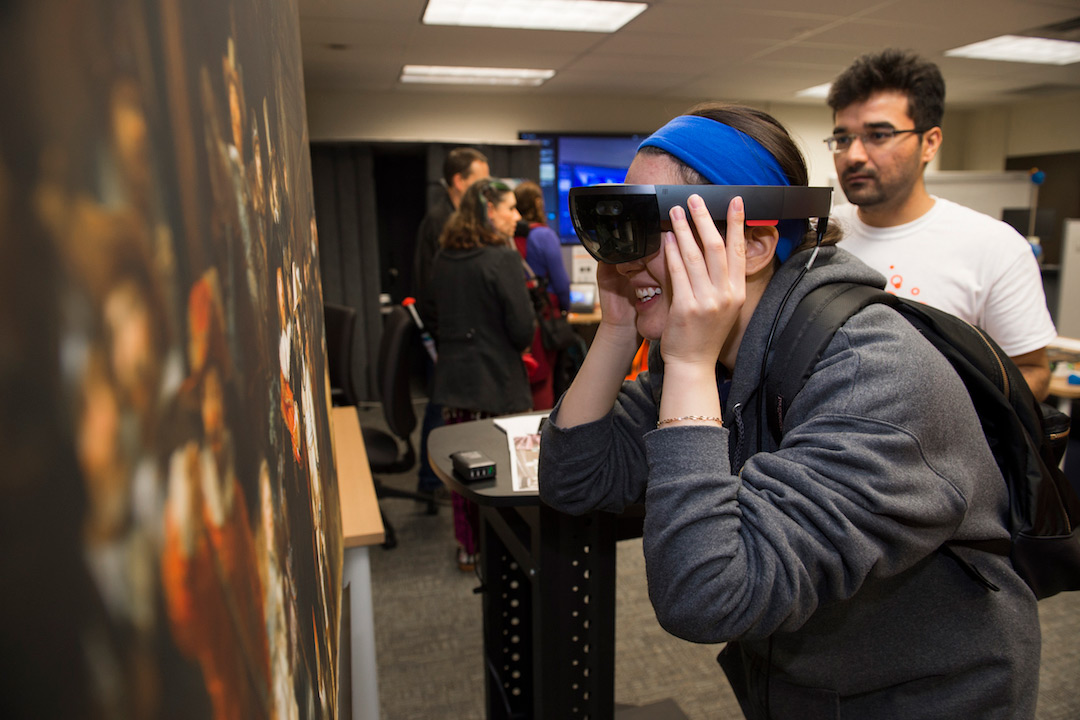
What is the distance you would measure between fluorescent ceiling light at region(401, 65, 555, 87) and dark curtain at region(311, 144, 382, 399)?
2.60ft

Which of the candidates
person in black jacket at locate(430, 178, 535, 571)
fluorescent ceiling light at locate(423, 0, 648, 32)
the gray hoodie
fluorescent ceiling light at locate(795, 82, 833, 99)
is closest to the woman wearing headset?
the gray hoodie

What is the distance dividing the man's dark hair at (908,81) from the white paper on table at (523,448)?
1.20 m

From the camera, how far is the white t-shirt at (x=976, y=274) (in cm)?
169

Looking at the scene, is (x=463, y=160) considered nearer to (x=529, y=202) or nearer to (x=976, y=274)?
(x=529, y=202)

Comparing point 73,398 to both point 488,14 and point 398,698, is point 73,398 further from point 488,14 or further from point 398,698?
point 488,14

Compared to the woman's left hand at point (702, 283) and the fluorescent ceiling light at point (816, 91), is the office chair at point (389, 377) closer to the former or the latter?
the woman's left hand at point (702, 283)

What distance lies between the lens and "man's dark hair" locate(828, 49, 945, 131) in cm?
177

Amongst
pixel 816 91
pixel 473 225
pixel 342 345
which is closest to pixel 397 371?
pixel 342 345

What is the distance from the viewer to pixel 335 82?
593cm

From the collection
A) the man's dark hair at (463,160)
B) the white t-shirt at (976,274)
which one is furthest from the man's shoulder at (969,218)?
the man's dark hair at (463,160)

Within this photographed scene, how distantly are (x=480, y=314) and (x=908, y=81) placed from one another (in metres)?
1.72

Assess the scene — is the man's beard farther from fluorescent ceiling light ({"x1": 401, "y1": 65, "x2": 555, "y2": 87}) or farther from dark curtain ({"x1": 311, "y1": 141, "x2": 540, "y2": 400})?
fluorescent ceiling light ({"x1": 401, "y1": 65, "x2": 555, "y2": 87})

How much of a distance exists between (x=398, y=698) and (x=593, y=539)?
43.9 inches

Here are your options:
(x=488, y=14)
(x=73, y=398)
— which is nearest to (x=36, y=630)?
(x=73, y=398)
